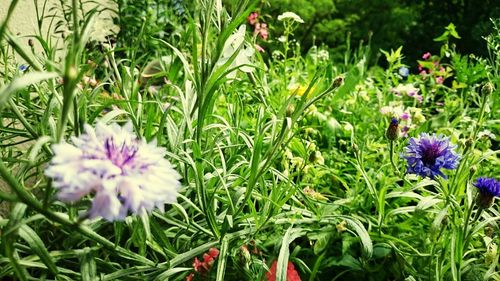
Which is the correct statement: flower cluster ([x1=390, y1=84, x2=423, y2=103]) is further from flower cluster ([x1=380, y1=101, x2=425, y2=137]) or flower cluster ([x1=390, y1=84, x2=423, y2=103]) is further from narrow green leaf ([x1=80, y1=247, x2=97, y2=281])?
narrow green leaf ([x1=80, y1=247, x2=97, y2=281])

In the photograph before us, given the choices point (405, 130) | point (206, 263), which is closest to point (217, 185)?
point (206, 263)

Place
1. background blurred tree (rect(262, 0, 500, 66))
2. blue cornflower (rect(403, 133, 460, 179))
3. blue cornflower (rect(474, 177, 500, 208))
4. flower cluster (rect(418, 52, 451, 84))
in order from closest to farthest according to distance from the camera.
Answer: blue cornflower (rect(474, 177, 500, 208)), blue cornflower (rect(403, 133, 460, 179)), flower cluster (rect(418, 52, 451, 84)), background blurred tree (rect(262, 0, 500, 66))

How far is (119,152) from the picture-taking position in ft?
2.07

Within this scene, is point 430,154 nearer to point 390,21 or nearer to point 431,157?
point 431,157

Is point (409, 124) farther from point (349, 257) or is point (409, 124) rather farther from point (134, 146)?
point (134, 146)

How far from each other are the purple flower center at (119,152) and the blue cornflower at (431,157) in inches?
32.1

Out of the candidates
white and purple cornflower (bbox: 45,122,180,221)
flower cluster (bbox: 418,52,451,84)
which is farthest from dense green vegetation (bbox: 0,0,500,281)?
flower cluster (bbox: 418,52,451,84)

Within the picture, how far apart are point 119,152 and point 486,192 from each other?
765mm

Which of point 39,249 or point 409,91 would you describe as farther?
point 409,91

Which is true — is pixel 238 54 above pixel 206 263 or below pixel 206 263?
above

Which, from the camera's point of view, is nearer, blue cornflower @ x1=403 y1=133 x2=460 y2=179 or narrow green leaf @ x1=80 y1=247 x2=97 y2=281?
narrow green leaf @ x1=80 y1=247 x2=97 y2=281

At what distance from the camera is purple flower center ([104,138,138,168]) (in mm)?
619

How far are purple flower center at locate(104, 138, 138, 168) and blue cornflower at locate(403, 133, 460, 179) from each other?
2.68 ft

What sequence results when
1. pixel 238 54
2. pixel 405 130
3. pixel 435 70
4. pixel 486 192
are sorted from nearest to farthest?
pixel 486 192
pixel 238 54
pixel 405 130
pixel 435 70
